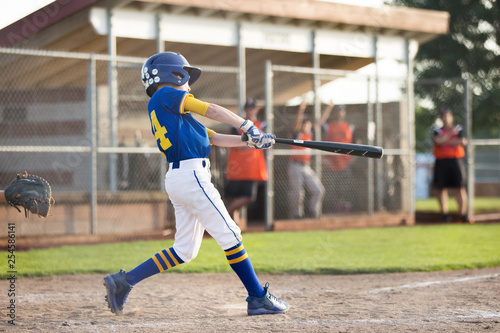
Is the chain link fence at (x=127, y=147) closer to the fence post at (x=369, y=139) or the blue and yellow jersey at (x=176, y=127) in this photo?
the fence post at (x=369, y=139)

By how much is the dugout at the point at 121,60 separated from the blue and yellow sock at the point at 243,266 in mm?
4915

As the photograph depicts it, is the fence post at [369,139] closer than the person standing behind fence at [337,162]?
No

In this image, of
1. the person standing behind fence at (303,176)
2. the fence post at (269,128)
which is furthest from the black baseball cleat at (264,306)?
the person standing behind fence at (303,176)

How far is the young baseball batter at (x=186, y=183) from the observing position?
4.59m

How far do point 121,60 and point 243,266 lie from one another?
18.6ft

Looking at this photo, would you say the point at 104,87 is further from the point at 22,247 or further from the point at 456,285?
the point at 456,285

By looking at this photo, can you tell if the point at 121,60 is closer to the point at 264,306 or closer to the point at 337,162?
the point at 337,162

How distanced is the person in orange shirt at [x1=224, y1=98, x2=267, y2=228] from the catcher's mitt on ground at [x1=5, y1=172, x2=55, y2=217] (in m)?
5.87

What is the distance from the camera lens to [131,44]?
11727 mm

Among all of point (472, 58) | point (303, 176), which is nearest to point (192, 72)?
point (303, 176)

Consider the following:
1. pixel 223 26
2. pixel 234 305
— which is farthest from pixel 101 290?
pixel 223 26

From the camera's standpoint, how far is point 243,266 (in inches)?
184

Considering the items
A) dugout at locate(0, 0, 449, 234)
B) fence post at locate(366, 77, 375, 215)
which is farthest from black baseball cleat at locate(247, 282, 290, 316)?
fence post at locate(366, 77, 375, 215)

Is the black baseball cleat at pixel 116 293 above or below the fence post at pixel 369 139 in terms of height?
below
